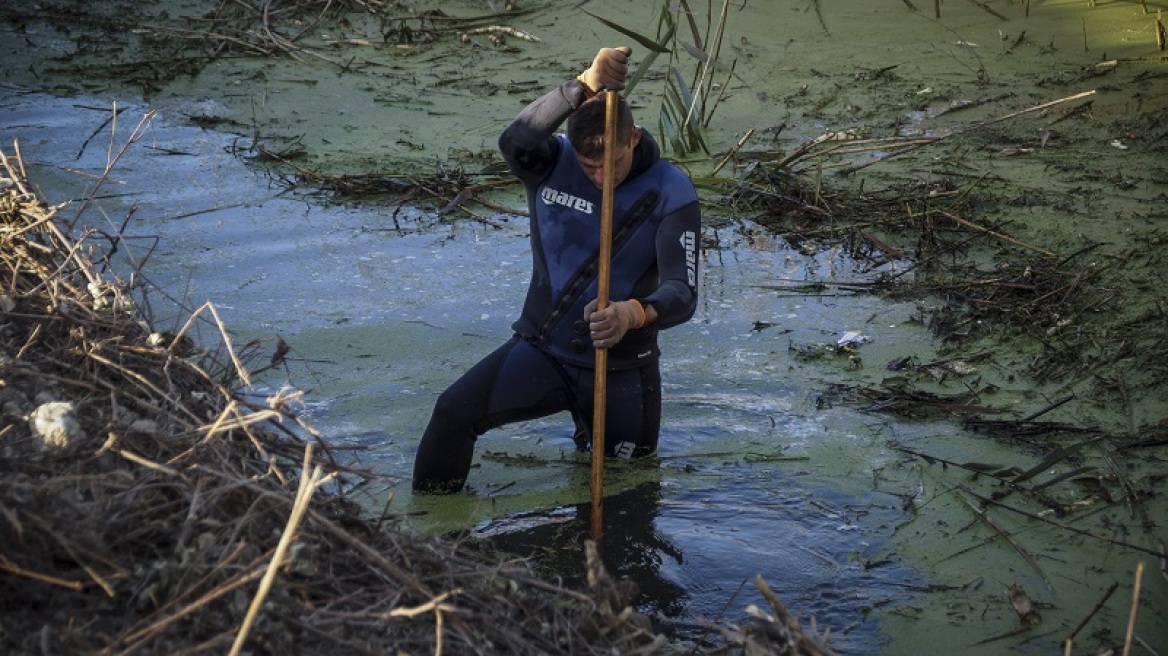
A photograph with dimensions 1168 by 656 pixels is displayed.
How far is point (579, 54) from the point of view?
9.38 m

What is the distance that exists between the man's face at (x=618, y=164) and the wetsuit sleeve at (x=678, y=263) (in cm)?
20

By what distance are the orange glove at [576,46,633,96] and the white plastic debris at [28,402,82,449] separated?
1.93 meters

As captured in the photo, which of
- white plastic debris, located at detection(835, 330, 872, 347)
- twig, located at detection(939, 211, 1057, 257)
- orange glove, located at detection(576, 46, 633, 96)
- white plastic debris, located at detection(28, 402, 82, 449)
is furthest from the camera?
twig, located at detection(939, 211, 1057, 257)

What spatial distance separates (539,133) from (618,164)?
0.88 ft

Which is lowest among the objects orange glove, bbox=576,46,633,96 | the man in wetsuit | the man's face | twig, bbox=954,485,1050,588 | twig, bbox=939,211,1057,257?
twig, bbox=954,485,1050,588

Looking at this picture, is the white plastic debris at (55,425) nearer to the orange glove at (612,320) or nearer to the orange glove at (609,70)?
the orange glove at (612,320)

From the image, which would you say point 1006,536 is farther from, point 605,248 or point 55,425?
point 55,425

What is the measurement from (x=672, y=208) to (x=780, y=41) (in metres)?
5.56

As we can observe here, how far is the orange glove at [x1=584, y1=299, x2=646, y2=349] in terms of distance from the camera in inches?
156

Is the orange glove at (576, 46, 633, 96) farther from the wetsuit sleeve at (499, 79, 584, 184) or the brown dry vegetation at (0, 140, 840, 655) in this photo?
the brown dry vegetation at (0, 140, 840, 655)

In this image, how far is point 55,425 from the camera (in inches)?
108

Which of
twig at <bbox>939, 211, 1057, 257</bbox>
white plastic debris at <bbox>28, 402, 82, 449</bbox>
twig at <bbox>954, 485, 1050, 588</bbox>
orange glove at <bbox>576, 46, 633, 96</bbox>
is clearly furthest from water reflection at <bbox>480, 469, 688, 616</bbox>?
twig at <bbox>939, 211, 1057, 257</bbox>

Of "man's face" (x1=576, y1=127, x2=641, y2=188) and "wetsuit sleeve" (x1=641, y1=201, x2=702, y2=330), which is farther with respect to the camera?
"man's face" (x1=576, y1=127, x2=641, y2=188)

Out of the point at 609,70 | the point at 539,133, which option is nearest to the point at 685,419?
the point at 539,133
